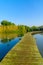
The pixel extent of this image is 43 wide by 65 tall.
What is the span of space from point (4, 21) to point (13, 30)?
34441 mm

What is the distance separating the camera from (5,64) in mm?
7094

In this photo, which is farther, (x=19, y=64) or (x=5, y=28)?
(x=5, y=28)

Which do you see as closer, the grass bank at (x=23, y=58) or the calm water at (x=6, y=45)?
the grass bank at (x=23, y=58)

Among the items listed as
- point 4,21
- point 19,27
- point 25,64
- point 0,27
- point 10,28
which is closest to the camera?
point 25,64

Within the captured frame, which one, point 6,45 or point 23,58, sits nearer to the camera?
point 23,58

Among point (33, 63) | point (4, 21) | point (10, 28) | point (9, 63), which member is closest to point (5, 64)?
point (9, 63)

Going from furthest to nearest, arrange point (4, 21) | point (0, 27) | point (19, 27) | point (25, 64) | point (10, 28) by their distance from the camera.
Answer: point (4, 21), point (19, 27), point (10, 28), point (0, 27), point (25, 64)

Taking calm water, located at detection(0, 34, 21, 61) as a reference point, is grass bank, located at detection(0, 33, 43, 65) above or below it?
above

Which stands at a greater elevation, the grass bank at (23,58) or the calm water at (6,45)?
the grass bank at (23,58)

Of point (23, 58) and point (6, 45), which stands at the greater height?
point (23, 58)

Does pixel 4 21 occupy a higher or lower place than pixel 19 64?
higher

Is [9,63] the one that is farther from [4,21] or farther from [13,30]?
[4,21]

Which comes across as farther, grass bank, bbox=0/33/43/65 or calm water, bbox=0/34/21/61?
calm water, bbox=0/34/21/61

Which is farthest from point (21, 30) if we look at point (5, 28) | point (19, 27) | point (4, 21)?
Result: point (4, 21)
